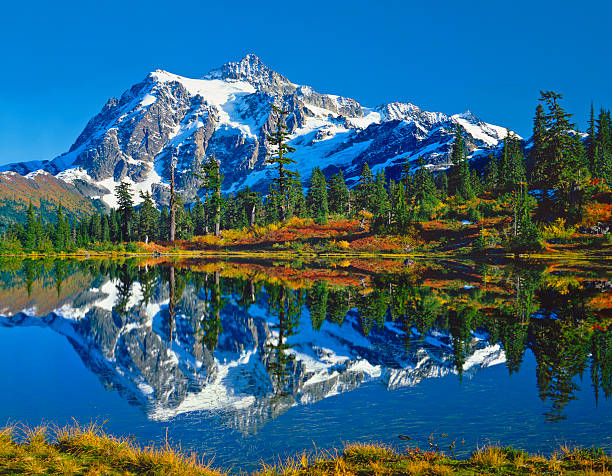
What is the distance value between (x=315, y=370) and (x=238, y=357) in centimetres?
237

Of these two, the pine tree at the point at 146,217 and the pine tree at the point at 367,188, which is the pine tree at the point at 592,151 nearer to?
the pine tree at the point at 367,188

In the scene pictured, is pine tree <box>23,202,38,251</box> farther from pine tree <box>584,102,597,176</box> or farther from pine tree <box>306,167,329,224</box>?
pine tree <box>584,102,597,176</box>

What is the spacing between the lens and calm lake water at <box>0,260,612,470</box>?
7.56 meters

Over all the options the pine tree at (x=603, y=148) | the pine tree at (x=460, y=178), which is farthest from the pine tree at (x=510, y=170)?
the pine tree at (x=603, y=148)

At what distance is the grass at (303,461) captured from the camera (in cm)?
587

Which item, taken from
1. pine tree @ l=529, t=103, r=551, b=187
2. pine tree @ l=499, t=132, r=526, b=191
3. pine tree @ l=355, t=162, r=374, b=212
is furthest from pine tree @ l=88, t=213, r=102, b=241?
pine tree @ l=529, t=103, r=551, b=187

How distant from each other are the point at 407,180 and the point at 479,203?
33593 mm

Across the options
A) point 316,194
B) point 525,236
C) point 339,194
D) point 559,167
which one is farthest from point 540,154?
point 316,194

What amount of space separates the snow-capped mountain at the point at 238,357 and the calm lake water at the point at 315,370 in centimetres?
6

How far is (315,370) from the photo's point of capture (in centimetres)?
1067

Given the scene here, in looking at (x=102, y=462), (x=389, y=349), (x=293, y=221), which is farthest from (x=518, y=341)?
(x=293, y=221)

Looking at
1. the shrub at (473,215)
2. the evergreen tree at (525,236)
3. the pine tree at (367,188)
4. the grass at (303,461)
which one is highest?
the pine tree at (367,188)

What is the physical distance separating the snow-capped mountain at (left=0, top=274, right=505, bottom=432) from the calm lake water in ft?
0.19

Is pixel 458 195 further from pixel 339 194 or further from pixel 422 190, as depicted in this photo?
pixel 339 194
